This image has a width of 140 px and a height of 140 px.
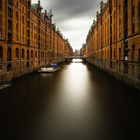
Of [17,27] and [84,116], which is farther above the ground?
[17,27]

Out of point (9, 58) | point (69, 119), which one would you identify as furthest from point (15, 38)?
point (69, 119)

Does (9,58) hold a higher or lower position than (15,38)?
lower

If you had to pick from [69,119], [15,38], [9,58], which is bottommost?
[69,119]

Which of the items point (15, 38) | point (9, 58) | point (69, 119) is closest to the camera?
point (69, 119)

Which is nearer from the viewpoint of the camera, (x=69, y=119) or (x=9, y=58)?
(x=69, y=119)

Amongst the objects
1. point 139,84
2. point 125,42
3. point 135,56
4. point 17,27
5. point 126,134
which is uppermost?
point 17,27

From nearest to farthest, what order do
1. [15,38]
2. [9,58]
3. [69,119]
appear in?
1. [69,119]
2. [9,58]
3. [15,38]

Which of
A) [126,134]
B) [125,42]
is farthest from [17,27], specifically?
[126,134]

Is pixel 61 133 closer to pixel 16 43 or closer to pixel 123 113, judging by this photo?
pixel 123 113

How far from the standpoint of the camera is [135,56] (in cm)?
1806

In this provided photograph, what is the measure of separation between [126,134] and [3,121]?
18.6ft

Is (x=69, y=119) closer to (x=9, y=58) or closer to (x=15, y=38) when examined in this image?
(x=9, y=58)

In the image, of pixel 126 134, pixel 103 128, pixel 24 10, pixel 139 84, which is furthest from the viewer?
pixel 24 10

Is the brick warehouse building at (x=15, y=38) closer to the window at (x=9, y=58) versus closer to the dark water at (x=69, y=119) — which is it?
the window at (x=9, y=58)
